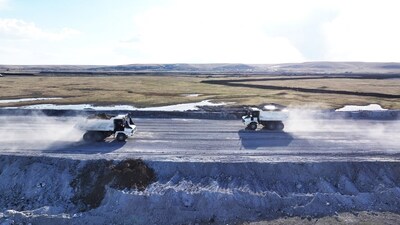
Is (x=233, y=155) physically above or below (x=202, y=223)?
above

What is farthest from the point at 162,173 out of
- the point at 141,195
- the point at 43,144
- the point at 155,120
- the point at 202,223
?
the point at 155,120

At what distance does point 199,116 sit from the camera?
42594mm

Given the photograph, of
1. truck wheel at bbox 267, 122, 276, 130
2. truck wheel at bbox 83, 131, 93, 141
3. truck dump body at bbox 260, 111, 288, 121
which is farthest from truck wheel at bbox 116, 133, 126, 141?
truck wheel at bbox 267, 122, 276, 130

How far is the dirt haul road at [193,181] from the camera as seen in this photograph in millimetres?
20859

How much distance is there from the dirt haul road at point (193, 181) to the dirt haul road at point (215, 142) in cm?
12

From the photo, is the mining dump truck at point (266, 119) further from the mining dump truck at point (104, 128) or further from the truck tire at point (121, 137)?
the truck tire at point (121, 137)

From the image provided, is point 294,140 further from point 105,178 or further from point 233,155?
point 105,178

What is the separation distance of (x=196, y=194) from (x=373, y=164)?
36.3 ft

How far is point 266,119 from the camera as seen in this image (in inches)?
1393

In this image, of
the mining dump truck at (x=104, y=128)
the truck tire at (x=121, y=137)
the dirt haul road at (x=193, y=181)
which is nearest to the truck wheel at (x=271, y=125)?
the dirt haul road at (x=193, y=181)

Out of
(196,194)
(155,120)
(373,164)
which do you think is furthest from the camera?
(155,120)

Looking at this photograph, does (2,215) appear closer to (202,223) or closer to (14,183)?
(14,183)

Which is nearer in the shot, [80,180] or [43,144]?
[80,180]

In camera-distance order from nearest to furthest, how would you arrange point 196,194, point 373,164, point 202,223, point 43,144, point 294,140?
point 202,223 < point 196,194 < point 373,164 < point 43,144 < point 294,140
